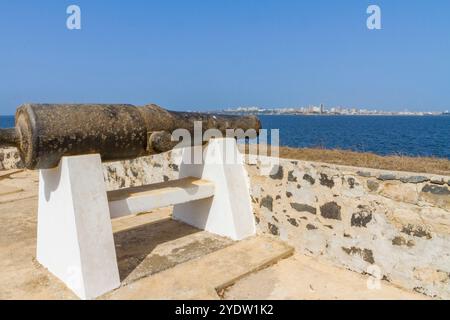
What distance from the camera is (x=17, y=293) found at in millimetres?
3188

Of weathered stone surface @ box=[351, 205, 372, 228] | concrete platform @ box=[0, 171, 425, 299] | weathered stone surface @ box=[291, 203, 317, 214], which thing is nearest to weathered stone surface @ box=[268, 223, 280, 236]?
concrete platform @ box=[0, 171, 425, 299]

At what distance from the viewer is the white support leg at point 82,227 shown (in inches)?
122

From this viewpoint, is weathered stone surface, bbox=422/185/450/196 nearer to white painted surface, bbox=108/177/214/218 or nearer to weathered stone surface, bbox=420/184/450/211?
weathered stone surface, bbox=420/184/450/211

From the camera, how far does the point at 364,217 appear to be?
3555mm

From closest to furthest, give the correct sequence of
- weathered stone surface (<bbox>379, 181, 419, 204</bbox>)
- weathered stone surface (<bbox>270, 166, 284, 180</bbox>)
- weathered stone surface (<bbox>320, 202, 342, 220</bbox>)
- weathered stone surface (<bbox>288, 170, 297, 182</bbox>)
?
1. weathered stone surface (<bbox>379, 181, 419, 204</bbox>)
2. weathered stone surface (<bbox>320, 202, 342, 220</bbox>)
3. weathered stone surface (<bbox>288, 170, 297, 182</bbox>)
4. weathered stone surface (<bbox>270, 166, 284, 180</bbox>)

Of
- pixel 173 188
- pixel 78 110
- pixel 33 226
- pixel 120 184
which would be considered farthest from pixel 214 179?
pixel 120 184

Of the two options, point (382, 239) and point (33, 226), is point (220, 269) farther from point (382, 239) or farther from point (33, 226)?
point (33, 226)

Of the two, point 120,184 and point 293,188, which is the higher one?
point 293,188

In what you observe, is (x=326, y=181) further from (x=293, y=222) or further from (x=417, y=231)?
(x=417, y=231)

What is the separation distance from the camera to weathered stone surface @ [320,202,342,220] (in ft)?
12.4

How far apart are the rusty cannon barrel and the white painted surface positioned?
1.53 ft

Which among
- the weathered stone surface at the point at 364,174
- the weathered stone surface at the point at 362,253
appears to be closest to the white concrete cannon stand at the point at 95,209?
the weathered stone surface at the point at 362,253

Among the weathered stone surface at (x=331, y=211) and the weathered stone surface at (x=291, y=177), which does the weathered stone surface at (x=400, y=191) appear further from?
the weathered stone surface at (x=291, y=177)
